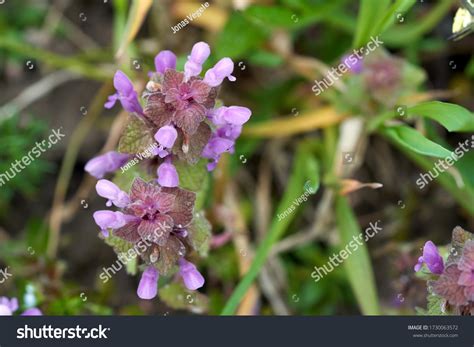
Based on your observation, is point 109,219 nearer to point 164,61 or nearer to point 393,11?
point 164,61

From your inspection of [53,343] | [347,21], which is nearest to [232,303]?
[53,343]

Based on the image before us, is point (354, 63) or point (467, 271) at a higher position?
point (354, 63)

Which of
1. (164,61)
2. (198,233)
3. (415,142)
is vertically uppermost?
(164,61)

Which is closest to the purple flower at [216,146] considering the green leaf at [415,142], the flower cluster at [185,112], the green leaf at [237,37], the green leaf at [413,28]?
the flower cluster at [185,112]

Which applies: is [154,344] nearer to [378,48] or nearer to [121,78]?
[121,78]

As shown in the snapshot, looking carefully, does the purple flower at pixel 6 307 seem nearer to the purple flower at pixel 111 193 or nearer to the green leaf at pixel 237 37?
the purple flower at pixel 111 193

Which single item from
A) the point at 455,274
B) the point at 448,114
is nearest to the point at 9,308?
the point at 455,274

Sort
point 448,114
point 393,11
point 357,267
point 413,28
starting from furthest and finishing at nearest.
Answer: point 413,28 → point 357,267 → point 393,11 → point 448,114
